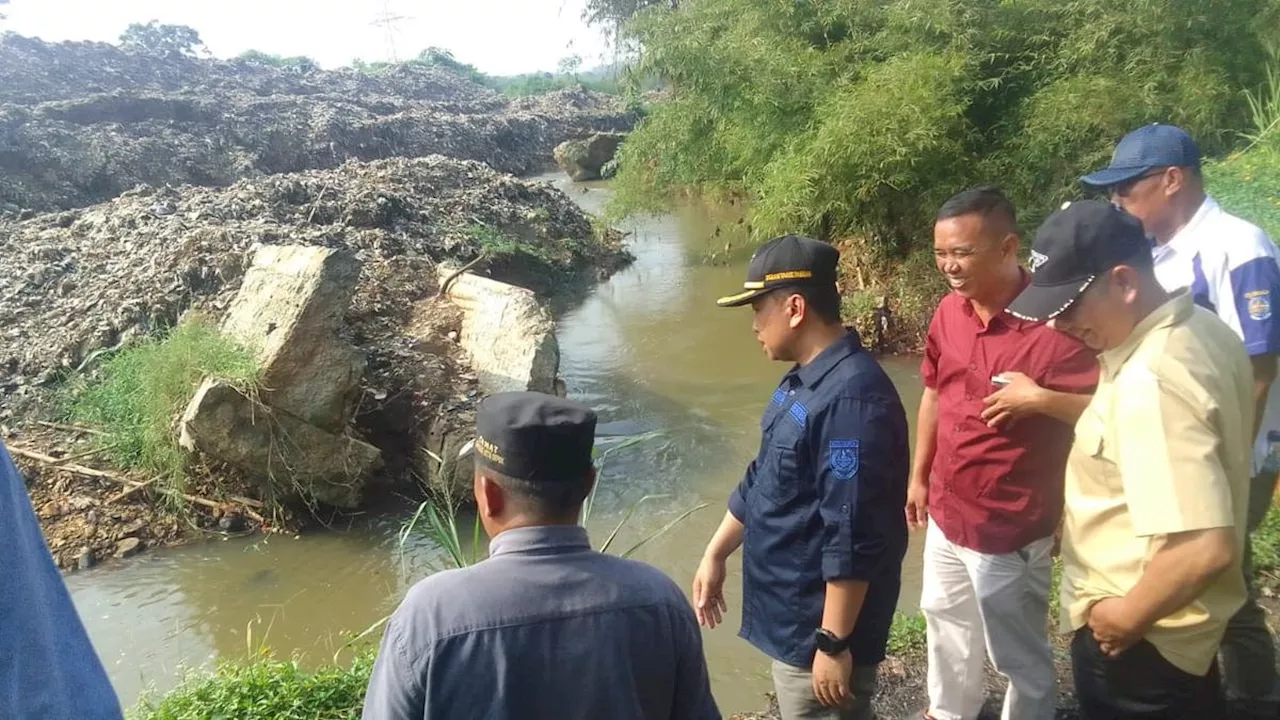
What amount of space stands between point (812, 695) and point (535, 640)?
41.4 inches

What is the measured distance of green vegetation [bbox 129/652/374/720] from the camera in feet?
9.70

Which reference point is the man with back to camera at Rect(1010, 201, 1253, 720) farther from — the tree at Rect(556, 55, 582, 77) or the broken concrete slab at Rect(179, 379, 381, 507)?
the tree at Rect(556, 55, 582, 77)

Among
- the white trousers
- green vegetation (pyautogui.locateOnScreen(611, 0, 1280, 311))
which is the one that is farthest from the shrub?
the white trousers

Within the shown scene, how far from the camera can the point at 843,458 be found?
1.97m

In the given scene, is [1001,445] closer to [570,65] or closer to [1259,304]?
[1259,304]

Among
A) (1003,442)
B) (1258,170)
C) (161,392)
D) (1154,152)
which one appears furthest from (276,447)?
(1258,170)

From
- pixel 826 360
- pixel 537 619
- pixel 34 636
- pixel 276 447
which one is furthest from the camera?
pixel 276 447

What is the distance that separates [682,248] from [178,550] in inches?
395

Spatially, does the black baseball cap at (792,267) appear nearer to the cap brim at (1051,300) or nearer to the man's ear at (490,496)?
the cap brim at (1051,300)

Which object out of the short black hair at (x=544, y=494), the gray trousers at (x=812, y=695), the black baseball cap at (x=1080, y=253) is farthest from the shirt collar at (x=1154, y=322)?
the short black hair at (x=544, y=494)

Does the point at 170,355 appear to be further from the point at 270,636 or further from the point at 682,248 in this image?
the point at 682,248

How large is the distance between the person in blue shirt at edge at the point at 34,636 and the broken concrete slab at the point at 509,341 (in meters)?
5.01

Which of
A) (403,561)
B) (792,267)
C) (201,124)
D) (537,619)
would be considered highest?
(201,124)

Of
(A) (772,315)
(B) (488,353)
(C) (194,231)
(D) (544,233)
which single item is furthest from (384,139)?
(A) (772,315)
